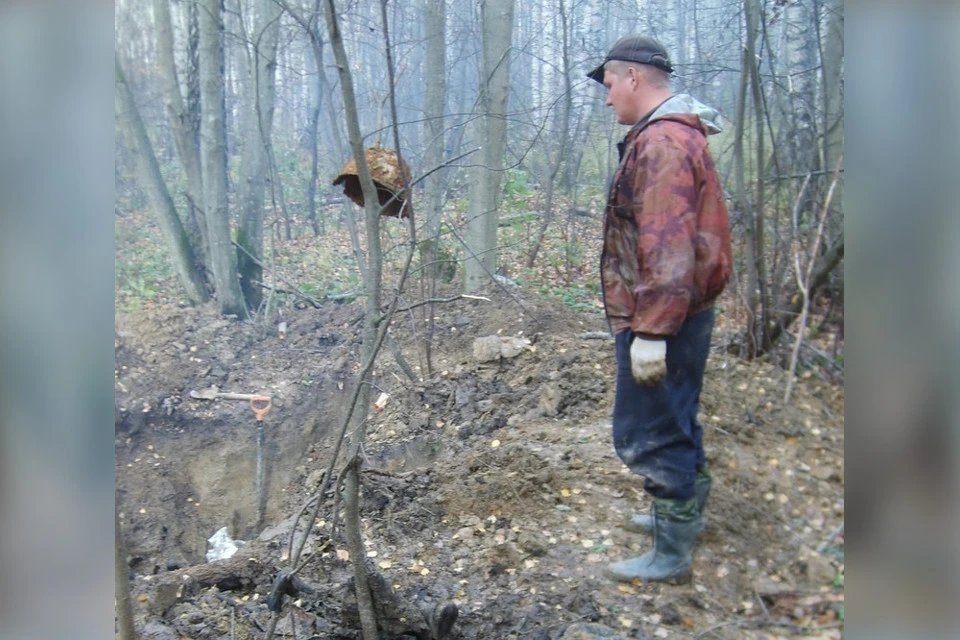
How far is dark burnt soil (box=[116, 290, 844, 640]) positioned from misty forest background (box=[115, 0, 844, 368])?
0.53 feet

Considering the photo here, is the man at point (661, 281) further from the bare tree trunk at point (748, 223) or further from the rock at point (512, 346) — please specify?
the rock at point (512, 346)

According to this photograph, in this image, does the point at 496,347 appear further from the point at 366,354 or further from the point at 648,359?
the point at 648,359

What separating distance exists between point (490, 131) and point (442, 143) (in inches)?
7.5

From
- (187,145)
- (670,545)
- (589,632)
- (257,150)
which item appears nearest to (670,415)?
(670,545)

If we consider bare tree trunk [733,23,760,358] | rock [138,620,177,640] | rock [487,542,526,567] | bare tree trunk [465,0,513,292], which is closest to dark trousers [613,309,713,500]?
bare tree trunk [733,23,760,358]

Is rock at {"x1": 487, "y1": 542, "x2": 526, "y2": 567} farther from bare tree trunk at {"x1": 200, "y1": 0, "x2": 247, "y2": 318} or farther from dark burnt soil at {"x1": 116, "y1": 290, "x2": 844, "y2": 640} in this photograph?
bare tree trunk at {"x1": 200, "y1": 0, "x2": 247, "y2": 318}

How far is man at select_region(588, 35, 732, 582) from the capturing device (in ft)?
7.64

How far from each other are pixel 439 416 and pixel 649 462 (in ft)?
2.91

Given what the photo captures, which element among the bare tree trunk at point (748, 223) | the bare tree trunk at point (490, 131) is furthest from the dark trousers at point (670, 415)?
the bare tree trunk at point (490, 131)
